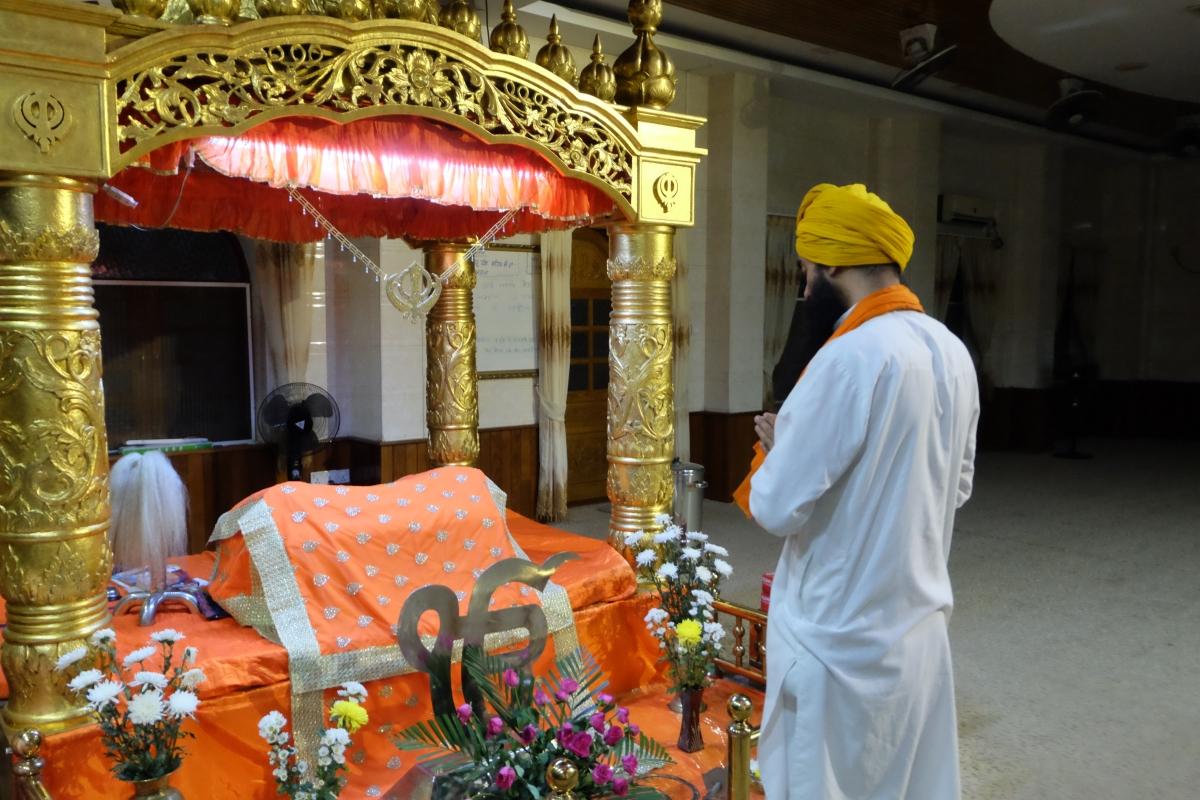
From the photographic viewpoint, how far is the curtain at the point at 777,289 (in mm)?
8453

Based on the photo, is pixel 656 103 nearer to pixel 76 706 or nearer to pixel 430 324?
pixel 430 324

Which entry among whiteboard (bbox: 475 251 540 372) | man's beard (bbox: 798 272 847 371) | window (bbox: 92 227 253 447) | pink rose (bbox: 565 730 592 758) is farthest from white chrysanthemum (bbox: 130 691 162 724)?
whiteboard (bbox: 475 251 540 372)

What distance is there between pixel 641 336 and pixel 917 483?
6.10 ft

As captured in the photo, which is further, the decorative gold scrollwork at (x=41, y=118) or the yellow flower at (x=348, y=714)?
the yellow flower at (x=348, y=714)

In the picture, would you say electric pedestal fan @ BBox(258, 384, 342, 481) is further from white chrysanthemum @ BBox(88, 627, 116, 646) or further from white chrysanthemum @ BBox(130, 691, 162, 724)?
white chrysanthemum @ BBox(130, 691, 162, 724)

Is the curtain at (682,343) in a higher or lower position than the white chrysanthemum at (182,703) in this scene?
higher

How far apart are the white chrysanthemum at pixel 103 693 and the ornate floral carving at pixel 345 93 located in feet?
4.38

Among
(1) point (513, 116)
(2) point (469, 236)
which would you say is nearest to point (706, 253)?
(2) point (469, 236)

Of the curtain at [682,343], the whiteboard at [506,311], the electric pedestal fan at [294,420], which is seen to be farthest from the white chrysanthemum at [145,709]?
the curtain at [682,343]

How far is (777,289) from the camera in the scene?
8.52 metres

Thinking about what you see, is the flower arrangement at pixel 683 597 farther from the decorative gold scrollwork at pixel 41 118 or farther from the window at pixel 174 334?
the window at pixel 174 334

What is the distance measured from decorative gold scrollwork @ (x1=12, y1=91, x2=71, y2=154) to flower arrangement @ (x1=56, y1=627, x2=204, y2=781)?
1.21 m

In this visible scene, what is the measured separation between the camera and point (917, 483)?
1.72m

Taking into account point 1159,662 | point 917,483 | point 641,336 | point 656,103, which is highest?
point 656,103
